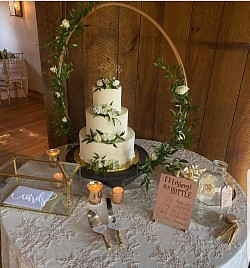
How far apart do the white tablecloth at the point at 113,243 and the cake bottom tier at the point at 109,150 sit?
22 centimetres

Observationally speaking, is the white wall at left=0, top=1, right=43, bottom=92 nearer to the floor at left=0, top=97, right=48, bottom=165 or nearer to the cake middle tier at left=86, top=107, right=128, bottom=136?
the floor at left=0, top=97, right=48, bottom=165

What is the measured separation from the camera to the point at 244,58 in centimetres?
139

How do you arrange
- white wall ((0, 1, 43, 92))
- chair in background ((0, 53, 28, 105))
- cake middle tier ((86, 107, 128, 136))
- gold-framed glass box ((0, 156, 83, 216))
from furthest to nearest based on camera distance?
white wall ((0, 1, 43, 92)) → chair in background ((0, 53, 28, 105)) → cake middle tier ((86, 107, 128, 136)) → gold-framed glass box ((0, 156, 83, 216))

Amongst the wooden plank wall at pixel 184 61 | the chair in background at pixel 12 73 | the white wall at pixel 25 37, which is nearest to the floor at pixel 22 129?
the chair in background at pixel 12 73

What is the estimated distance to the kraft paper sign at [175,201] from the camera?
3.18ft

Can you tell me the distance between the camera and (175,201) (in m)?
0.99

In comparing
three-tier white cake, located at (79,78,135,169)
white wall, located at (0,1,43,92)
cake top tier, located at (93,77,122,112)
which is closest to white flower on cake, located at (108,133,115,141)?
three-tier white cake, located at (79,78,135,169)

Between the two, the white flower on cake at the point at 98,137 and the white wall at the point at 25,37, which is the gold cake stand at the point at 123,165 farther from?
the white wall at the point at 25,37

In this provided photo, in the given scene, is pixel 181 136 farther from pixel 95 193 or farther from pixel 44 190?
pixel 44 190

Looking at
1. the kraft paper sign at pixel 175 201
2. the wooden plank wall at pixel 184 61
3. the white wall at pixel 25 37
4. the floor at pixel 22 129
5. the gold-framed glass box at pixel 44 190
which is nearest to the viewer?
the kraft paper sign at pixel 175 201

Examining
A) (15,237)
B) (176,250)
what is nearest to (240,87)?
(176,250)

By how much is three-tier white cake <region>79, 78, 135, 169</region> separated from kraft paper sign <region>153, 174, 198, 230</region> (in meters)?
0.29

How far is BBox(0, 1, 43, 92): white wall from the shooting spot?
184 inches

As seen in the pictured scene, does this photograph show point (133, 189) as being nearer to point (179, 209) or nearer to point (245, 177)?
point (179, 209)
